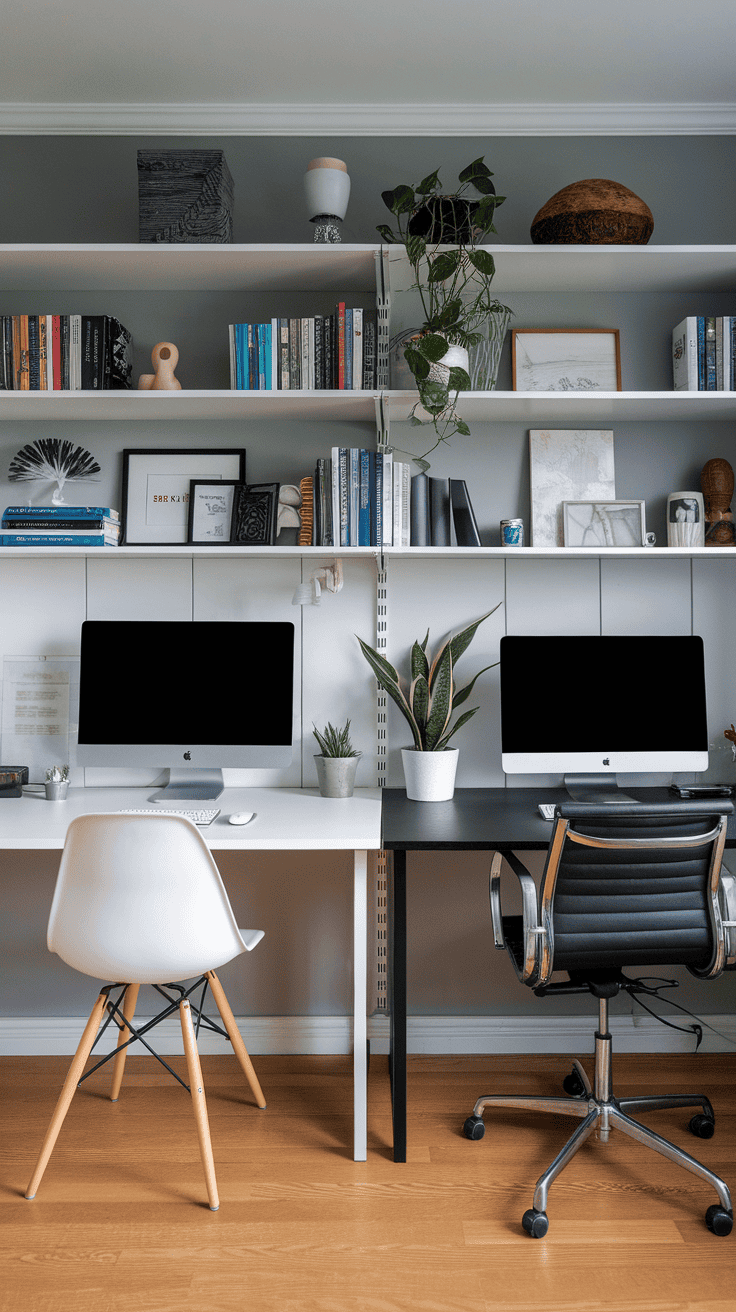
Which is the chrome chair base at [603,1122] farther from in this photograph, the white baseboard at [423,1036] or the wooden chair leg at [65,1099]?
the wooden chair leg at [65,1099]

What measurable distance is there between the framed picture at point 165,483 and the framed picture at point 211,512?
26 millimetres

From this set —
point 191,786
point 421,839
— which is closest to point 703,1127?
point 421,839

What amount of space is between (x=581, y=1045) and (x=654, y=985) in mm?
285

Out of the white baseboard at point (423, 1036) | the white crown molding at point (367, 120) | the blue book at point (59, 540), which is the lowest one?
the white baseboard at point (423, 1036)

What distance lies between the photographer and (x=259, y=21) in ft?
7.28

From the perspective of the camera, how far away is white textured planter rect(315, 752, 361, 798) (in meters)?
2.40

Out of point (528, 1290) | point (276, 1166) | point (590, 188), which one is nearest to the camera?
point (528, 1290)

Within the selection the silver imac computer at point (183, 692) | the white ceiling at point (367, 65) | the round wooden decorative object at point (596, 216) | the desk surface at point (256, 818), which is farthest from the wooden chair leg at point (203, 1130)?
the white ceiling at point (367, 65)

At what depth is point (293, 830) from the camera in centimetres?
205

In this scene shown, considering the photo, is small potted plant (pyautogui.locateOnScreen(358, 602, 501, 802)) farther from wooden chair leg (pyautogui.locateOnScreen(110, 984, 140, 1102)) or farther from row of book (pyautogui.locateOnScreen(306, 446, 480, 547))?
wooden chair leg (pyautogui.locateOnScreen(110, 984, 140, 1102))

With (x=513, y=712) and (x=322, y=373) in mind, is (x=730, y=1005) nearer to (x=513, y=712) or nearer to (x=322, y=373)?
(x=513, y=712)

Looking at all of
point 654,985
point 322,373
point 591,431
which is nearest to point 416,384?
point 322,373

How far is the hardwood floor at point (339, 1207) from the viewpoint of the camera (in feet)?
5.45

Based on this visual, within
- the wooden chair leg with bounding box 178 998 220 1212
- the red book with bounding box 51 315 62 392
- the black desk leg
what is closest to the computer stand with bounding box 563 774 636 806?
the black desk leg
